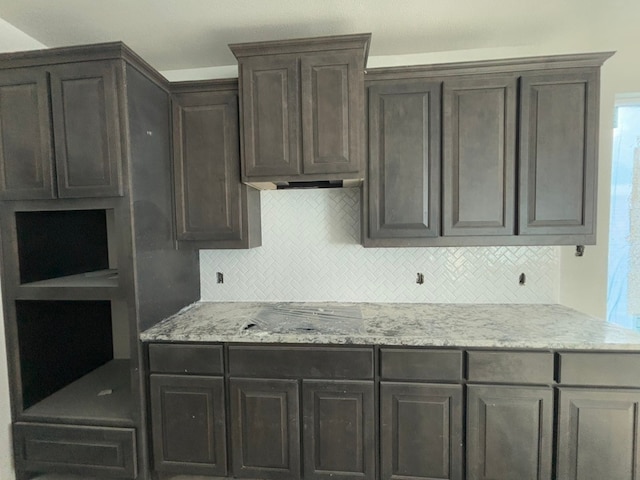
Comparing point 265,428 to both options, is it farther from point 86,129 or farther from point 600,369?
point 86,129

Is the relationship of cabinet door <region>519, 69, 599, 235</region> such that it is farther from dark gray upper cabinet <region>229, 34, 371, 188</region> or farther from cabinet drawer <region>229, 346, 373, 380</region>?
cabinet drawer <region>229, 346, 373, 380</region>

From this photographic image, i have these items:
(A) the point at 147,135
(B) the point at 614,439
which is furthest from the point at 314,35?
(B) the point at 614,439

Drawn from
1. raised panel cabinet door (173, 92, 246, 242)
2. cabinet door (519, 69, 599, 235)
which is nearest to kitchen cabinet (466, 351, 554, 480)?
cabinet door (519, 69, 599, 235)

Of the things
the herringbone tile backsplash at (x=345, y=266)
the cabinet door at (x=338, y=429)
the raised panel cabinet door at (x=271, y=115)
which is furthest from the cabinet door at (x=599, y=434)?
the raised panel cabinet door at (x=271, y=115)

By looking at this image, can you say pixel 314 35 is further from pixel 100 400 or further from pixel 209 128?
pixel 100 400

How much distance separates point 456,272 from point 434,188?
69 cm

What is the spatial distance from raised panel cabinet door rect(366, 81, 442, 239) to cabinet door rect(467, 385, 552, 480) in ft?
3.10

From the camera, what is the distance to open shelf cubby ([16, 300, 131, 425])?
1.69m

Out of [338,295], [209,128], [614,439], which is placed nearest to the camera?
[614,439]

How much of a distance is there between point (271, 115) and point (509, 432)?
85.3 inches

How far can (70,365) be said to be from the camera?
2.00 m

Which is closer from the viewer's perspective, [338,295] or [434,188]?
[434,188]

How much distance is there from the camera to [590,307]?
2.07 meters

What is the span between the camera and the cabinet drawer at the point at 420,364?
1534 mm
